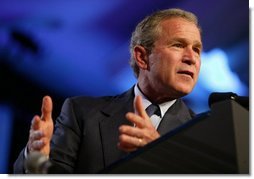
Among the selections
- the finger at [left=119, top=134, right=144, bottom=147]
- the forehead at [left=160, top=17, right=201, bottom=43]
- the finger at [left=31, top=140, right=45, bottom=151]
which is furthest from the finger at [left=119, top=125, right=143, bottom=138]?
the forehead at [left=160, top=17, right=201, bottom=43]

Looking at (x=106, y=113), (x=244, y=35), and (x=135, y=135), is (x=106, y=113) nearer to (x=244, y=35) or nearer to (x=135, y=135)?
(x=135, y=135)

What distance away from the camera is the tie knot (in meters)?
1.50

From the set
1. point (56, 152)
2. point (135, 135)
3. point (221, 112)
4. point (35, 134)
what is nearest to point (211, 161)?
point (221, 112)

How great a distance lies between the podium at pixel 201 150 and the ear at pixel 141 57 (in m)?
0.93

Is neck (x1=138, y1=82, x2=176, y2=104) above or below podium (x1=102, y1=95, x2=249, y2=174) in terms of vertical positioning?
above

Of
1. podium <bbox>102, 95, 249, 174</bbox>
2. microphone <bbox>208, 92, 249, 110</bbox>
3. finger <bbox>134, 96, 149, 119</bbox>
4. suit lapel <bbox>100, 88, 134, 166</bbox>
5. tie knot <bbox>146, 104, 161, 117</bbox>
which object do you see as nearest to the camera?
podium <bbox>102, 95, 249, 174</bbox>

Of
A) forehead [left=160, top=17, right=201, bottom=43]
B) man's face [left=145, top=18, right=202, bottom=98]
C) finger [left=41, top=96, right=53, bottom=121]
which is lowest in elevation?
finger [left=41, top=96, right=53, bottom=121]

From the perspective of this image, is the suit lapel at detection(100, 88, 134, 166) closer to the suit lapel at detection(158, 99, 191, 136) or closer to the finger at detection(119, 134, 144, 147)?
the suit lapel at detection(158, 99, 191, 136)

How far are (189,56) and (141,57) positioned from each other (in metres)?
0.24

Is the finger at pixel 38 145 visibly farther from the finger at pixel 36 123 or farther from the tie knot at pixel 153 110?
the tie knot at pixel 153 110

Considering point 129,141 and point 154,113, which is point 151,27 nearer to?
point 154,113

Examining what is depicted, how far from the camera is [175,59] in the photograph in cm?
155

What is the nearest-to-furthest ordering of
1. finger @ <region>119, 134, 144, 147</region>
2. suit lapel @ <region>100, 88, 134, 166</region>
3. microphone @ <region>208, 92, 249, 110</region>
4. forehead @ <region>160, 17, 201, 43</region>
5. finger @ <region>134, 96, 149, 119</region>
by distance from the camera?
microphone @ <region>208, 92, 249, 110</region>
finger @ <region>119, 134, 144, 147</region>
finger @ <region>134, 96, 149, 119</region>
suit lapel @ <region>100, 88, 134, 166</region>
forehead @ <region>160, 17, 201, 43</region>

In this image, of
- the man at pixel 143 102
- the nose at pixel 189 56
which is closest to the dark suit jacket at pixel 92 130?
the man at pixel 143 102
